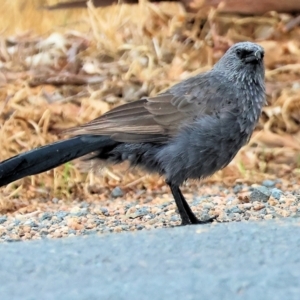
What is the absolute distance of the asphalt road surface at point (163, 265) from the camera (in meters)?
2.58

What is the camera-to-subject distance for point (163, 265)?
2.96 meters

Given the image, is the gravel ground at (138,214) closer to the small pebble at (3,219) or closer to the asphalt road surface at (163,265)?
the small pebble at (3,219)

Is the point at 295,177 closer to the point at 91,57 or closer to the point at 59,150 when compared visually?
the point at 59,150

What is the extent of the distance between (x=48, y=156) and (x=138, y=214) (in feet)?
2.42

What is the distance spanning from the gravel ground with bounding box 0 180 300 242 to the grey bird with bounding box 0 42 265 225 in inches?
10.8

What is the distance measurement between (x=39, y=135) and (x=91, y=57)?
149 cm

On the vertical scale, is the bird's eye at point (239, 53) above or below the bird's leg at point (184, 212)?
above

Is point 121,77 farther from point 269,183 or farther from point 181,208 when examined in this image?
point 181,208

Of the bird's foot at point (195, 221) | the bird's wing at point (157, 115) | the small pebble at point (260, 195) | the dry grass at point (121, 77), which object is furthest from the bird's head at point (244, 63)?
the dry grass at point (121, 77)

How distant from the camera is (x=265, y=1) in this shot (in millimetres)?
7891

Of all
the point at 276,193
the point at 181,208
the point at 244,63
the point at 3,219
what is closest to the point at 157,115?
the point at 181,208

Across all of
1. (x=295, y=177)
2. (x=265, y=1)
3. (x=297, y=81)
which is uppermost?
(x=265, y=1)

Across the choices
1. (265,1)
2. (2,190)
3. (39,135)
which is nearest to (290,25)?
(265,1)

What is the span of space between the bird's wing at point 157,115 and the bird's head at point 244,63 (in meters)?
0.16
